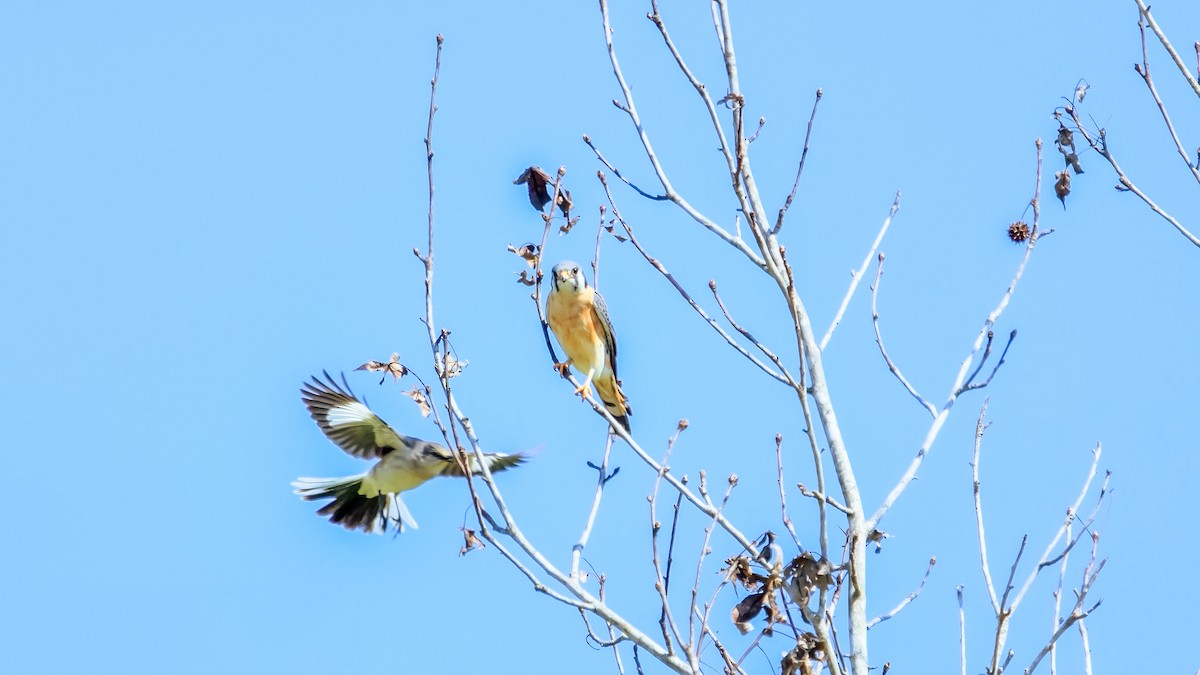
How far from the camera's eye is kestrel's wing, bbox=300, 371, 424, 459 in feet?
24.1

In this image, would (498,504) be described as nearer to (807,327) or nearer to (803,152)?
(807,327)

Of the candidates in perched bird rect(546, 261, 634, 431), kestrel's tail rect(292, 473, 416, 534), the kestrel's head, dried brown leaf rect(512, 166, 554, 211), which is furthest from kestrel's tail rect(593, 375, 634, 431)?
dried brown leaf rect(512, 166, 554, 211)

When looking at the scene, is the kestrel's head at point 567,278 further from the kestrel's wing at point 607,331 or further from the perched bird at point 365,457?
the perched bird at point 365,457

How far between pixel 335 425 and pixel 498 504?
3840 mm

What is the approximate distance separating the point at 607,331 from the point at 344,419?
158 cm

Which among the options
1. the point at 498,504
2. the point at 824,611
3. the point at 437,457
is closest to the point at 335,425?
the point at 437,457

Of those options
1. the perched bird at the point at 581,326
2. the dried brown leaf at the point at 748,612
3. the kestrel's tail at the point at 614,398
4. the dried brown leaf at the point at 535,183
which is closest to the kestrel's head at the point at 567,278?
the perched bird at the point at 581,326

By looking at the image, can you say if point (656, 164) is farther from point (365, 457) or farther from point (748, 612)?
point (365, 457)

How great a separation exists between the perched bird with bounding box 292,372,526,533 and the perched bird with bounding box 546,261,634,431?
613 mm

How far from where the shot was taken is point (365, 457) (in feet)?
24.6

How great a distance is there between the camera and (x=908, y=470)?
4.23 meters

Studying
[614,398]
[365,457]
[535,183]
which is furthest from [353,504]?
[535,183]

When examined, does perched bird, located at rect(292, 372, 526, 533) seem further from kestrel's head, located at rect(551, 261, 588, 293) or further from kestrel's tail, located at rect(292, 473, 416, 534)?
kestrel's head, located at rect(551, 261, 588, 293)

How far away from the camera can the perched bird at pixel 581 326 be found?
7.03m
